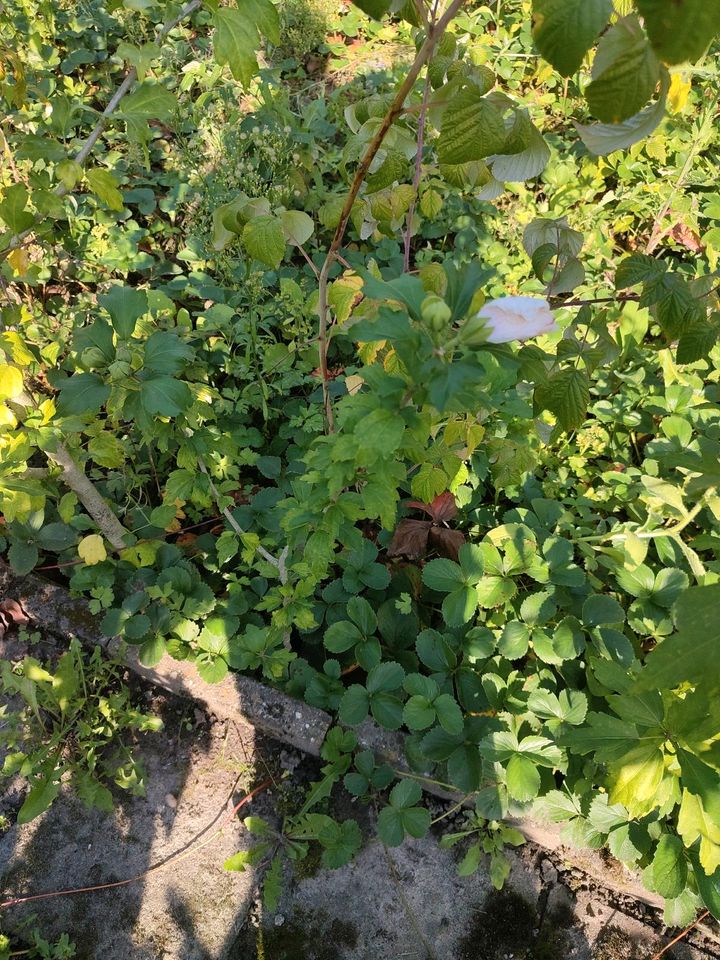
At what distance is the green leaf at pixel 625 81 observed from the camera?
2.53 ft

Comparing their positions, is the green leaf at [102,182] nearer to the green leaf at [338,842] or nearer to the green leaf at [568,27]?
the green leaf at [568,27]

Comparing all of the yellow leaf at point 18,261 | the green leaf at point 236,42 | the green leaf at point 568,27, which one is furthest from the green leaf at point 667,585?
the yellow leaf at point 18,261

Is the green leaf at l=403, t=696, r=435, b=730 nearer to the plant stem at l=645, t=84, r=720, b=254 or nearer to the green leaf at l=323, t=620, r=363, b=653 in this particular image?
the green leaf at l=323, t=620, r=363, b=653

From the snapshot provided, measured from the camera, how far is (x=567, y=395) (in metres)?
1.38

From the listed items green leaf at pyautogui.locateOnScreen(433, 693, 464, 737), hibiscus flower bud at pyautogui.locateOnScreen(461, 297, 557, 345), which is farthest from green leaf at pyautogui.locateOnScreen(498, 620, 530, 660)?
hibiscus flower bud at pyautogui.locateOnScreen(461, 297, 557, 345)

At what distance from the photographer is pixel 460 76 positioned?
3.98 ft

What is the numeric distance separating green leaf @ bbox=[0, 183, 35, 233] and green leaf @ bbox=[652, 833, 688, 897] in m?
2.15

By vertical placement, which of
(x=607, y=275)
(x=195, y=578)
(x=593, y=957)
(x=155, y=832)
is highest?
(x=607, y=275)

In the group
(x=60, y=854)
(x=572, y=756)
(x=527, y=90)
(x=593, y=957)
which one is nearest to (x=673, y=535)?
(x=572, y=756)

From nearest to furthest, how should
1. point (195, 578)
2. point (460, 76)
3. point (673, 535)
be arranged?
1. point (460, 76)
2. point (673, 535)
3. point (195, 578)

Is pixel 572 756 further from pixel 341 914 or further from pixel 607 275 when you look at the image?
pixel 607 275

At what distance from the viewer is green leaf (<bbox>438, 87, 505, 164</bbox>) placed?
106cm

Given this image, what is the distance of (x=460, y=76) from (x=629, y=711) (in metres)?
1.32

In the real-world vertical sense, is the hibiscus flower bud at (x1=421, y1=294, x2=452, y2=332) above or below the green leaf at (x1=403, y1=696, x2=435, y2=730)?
above
